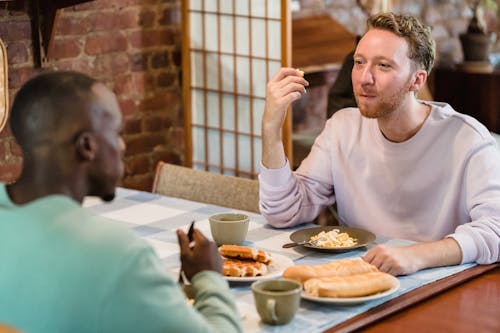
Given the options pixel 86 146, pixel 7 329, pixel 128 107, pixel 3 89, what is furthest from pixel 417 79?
pixel 128 107

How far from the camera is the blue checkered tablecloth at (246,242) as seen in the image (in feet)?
5.78

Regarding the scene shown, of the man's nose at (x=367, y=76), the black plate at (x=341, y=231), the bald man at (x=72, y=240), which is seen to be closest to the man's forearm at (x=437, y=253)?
the black plate at (x=341, y=231)

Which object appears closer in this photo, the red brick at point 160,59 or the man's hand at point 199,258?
the man's hand at point 199,258

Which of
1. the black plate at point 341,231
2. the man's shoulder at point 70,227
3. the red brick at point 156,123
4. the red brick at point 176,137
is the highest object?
the man's shoulder at point 70,227

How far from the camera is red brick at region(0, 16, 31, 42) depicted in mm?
3543

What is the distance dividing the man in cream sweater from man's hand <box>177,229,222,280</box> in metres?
0.74

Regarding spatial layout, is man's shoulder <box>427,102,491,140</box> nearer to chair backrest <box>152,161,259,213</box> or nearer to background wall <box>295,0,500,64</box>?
chair backrest <box>152,161,259,213</box>

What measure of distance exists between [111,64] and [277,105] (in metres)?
1.68

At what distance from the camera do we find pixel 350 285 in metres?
1.82

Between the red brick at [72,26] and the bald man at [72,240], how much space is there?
2.36 metres

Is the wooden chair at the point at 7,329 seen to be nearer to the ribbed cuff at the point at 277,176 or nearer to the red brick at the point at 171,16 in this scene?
the ribbed cuff at the point at 277,176

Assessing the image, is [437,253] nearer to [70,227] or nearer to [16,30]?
[70,227]

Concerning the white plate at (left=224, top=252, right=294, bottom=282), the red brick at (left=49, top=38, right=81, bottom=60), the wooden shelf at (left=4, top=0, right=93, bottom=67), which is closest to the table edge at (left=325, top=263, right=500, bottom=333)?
the white plate at (left=224, top=252, right=294, bottom=282)

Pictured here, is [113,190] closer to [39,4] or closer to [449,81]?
[39,4]
